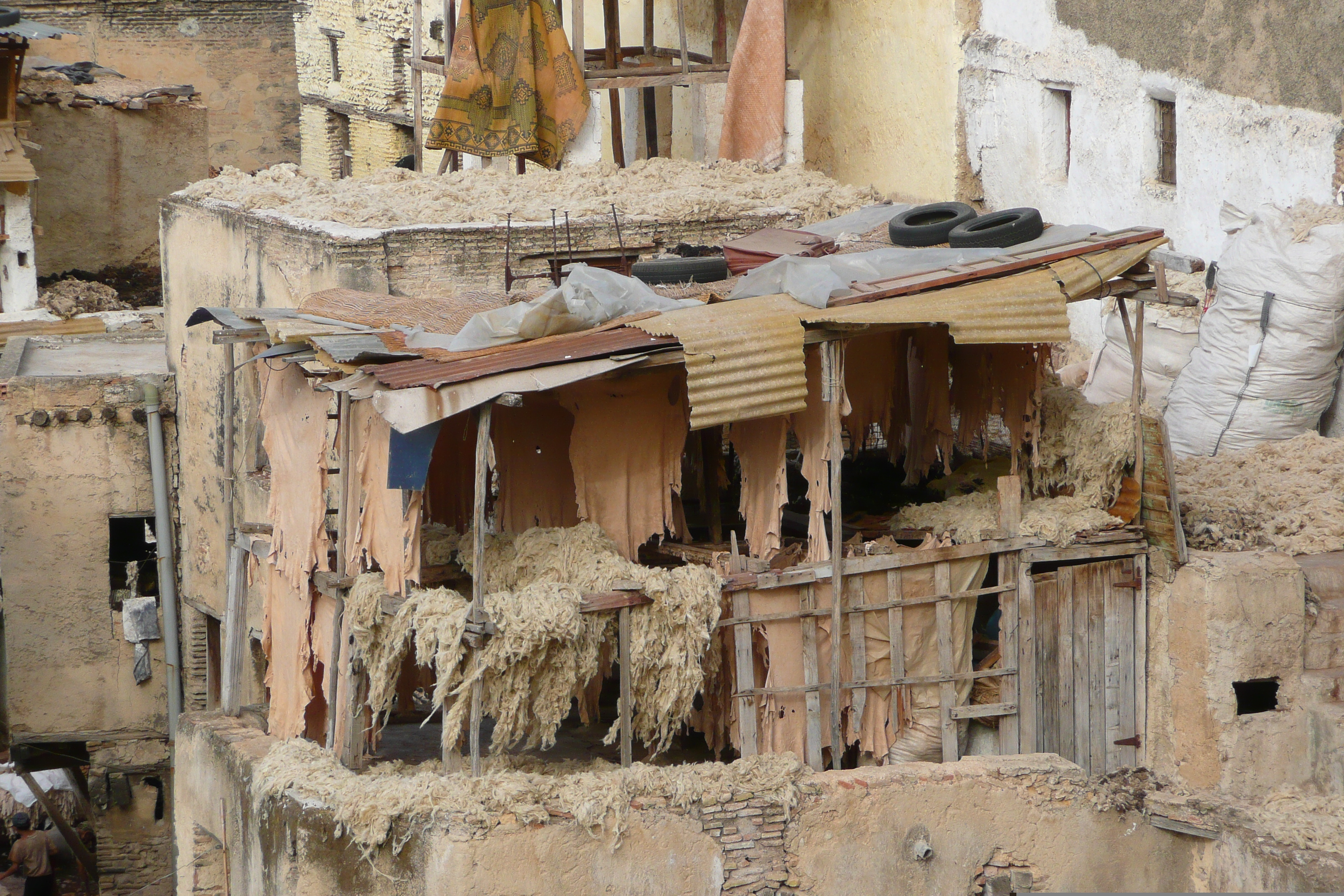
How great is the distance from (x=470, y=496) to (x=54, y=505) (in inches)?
285

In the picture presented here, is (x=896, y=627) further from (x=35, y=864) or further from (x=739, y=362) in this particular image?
(x=35, y=864)

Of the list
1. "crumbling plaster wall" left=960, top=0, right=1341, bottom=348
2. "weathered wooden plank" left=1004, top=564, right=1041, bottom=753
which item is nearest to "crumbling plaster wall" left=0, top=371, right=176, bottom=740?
"crumbling plaster wall" left=960, top=0, right=1341, bottom=348

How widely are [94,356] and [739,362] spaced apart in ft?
38.3

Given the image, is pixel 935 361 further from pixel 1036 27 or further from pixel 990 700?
pixel 1036 27

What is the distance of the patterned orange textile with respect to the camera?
664 inches

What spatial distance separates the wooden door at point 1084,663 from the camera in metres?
11.4

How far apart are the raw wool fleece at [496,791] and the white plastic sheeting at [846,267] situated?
9.21 ft

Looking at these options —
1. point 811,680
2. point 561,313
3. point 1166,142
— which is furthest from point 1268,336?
point 561,313

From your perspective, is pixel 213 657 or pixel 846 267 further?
pixel 213 657

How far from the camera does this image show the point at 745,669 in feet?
35.1

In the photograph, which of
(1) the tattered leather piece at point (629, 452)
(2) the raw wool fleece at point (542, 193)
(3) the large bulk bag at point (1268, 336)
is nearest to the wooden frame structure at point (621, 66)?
(2) the raw wool fleece at point (542, 193)

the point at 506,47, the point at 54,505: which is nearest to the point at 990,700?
the point at 506,47

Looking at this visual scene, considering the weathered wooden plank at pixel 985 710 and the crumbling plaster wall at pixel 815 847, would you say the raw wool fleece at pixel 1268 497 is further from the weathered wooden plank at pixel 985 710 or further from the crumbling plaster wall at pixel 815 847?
the crumbling plaster wall at pixel 815 847

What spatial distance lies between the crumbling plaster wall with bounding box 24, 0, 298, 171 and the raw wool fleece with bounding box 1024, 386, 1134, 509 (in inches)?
886
